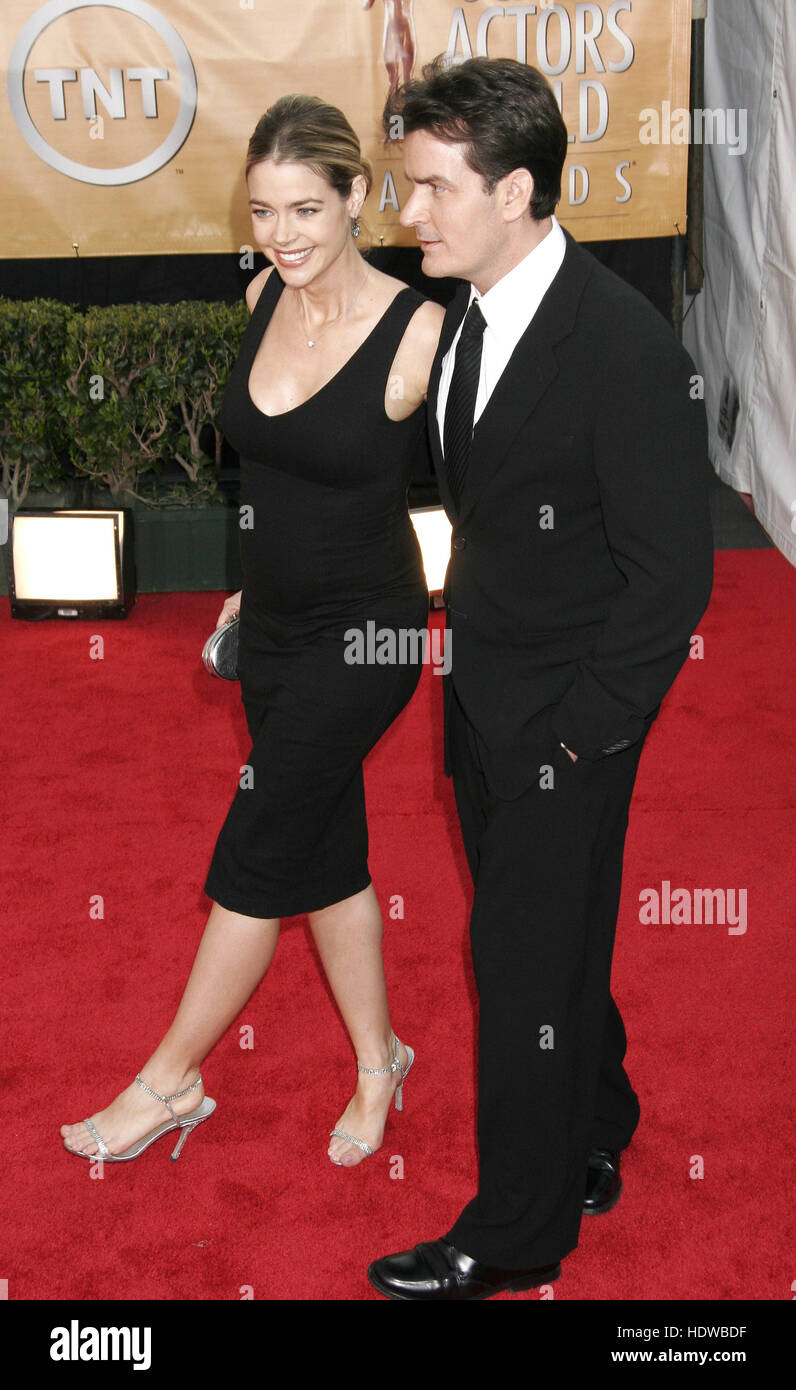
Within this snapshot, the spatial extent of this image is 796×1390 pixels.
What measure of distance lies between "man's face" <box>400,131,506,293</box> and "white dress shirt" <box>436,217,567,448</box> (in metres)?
0.03

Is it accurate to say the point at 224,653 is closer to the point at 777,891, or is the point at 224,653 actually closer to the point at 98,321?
the point at 777,891

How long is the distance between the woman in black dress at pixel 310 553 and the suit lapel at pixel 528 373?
0.35m

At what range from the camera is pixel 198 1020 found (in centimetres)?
232

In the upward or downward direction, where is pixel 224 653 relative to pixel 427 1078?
upward

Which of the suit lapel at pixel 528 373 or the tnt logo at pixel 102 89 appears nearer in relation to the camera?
the suit lapel at pixel 528 373

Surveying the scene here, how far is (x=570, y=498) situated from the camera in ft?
5.60

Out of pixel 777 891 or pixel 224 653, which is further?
pixel 777 891

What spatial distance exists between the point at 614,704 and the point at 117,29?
15.4 feet

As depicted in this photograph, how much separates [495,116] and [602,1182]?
1.57m

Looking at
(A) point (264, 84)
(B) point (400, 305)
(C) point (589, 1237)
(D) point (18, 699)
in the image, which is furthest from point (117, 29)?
(C) point (589, 1237)

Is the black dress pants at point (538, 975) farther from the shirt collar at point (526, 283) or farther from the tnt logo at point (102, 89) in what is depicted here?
the tnt logo at point (102, 89)

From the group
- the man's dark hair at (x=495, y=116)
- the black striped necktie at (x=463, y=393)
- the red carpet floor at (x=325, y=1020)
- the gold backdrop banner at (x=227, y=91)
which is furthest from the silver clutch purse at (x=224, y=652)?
the gold backdrop banner at (x=227, y=91)

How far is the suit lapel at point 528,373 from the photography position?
167cm

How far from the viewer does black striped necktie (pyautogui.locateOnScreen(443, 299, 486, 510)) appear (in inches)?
69.9
